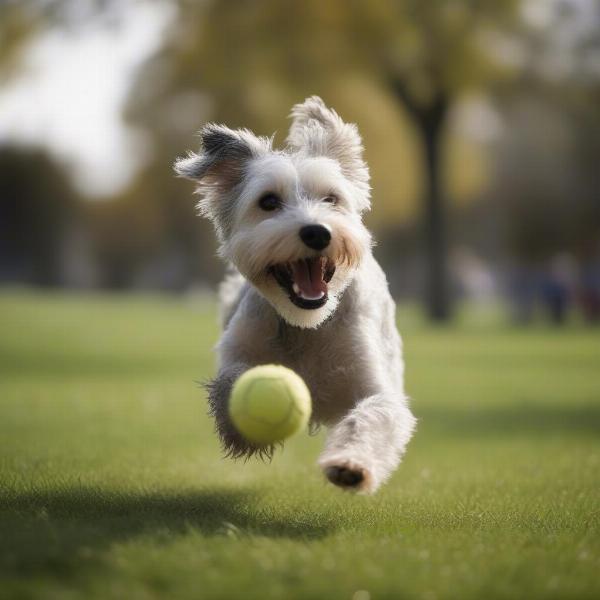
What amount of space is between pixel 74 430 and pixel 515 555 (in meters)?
5.93

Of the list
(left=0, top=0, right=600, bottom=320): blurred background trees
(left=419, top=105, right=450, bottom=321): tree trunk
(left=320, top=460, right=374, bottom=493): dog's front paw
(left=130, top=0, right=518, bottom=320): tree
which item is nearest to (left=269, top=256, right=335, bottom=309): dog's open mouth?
(left=320, top=460, right=374, bottom=493): dog's front paw

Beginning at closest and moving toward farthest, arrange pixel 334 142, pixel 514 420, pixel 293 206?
1. pixel 293 206
2. pixel 334 142
3. pixel 514 420

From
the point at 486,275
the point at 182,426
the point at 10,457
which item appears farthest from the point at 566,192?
the point at 10,457

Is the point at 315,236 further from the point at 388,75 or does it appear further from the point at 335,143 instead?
the point at 388,75

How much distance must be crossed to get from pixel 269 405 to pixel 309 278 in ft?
3.33

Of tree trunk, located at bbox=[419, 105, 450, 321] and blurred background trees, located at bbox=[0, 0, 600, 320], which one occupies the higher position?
blurred background trees, located at bbox=[0, 0, 600, 320]

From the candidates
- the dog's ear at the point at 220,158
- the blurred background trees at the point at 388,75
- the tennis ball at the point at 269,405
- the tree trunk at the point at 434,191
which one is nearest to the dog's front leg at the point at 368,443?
the tennis ball at the point at 269,405

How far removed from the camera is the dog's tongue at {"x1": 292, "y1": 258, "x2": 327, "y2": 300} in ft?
17.3

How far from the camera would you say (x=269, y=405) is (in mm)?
4586

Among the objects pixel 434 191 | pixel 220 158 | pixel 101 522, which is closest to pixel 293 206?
pixel 220 158

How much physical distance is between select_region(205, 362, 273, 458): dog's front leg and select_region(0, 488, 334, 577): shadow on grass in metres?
0.32

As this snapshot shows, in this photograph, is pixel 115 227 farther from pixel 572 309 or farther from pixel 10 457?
pixel 10 457

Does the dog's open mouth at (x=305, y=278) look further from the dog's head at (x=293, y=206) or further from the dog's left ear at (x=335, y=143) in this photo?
the dog's left ear at (x=335, y=143)

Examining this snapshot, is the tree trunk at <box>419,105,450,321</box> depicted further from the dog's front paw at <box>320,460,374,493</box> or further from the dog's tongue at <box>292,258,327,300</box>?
the dog's front paw at <box>320,460,374,493</box>
